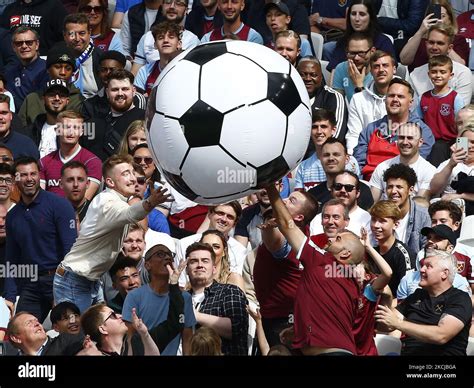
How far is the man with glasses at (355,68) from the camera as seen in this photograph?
14336mm

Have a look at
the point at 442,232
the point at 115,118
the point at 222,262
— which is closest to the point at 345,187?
the point at 442,232

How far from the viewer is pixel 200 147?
364 inches

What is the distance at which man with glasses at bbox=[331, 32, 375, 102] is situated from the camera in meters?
14.3

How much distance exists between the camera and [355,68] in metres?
14.3

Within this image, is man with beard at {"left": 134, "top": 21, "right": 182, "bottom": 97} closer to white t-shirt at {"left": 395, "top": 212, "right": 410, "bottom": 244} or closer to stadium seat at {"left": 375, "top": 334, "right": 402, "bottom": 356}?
white t-shirt at {"left": 395, "top": 212, "right": 410, "bottom": 244}

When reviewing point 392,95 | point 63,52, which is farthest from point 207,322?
point 63,52

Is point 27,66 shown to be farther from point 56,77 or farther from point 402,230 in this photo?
point 402,230

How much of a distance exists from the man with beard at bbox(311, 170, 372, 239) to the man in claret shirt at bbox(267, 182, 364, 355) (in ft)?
7.60

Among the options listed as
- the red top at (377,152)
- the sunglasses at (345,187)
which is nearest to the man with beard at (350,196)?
the sunglasses at (345,187)

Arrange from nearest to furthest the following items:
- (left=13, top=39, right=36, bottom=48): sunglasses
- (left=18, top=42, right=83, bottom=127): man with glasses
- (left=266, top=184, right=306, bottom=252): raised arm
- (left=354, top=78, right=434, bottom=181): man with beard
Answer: (left=266, top=184, right=306, bottom=252): raised arm
(left=354, top=78, right=434, bottom=181): man with beard
(left=18, top=42, right=83, bottom=127): man with glasses
(left=13, top=39, right=36, bottom=48): sunglasses

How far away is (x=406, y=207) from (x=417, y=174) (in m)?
0.66

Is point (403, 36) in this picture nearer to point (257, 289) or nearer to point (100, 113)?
point (100, 113)

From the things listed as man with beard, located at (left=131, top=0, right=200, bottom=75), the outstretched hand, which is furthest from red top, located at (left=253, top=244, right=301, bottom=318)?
man with beard, located at (left=131, top=0, right=200, bottom=75)

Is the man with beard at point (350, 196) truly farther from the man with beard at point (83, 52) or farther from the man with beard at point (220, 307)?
the man with beard at point (83, 52)
